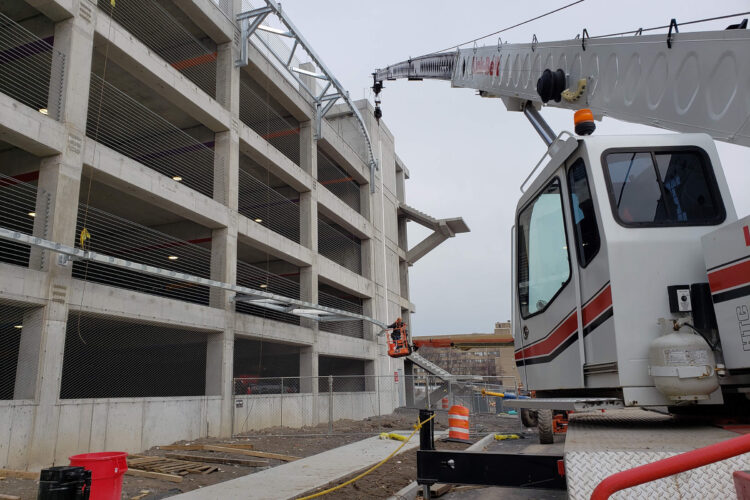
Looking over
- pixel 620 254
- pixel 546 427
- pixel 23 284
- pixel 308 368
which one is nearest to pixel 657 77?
pixel 620 254

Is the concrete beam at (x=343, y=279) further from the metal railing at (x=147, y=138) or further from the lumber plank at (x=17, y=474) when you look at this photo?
the lumber plank at (x=17, y=474)

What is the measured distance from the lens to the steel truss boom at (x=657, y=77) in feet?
12.8

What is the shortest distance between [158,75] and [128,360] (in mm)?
13817

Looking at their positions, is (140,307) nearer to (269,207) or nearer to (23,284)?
(23,284)

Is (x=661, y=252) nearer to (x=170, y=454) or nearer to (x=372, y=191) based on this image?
(x=170, y=454)

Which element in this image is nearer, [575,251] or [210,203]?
[575,251]

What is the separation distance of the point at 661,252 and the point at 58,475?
4.16 metres

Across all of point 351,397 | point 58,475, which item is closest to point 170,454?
point 58,475

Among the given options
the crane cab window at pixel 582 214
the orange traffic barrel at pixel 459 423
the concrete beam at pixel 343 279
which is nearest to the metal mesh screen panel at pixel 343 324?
the concrete beam at pixel 343 279

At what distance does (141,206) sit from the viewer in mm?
21266

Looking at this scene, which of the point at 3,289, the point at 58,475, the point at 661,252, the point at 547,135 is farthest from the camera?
the point at 3,289

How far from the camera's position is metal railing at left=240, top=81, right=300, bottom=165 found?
84.3 feet

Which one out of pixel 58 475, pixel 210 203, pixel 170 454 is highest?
pixel 210 203

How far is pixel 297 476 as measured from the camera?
992 centimetres
